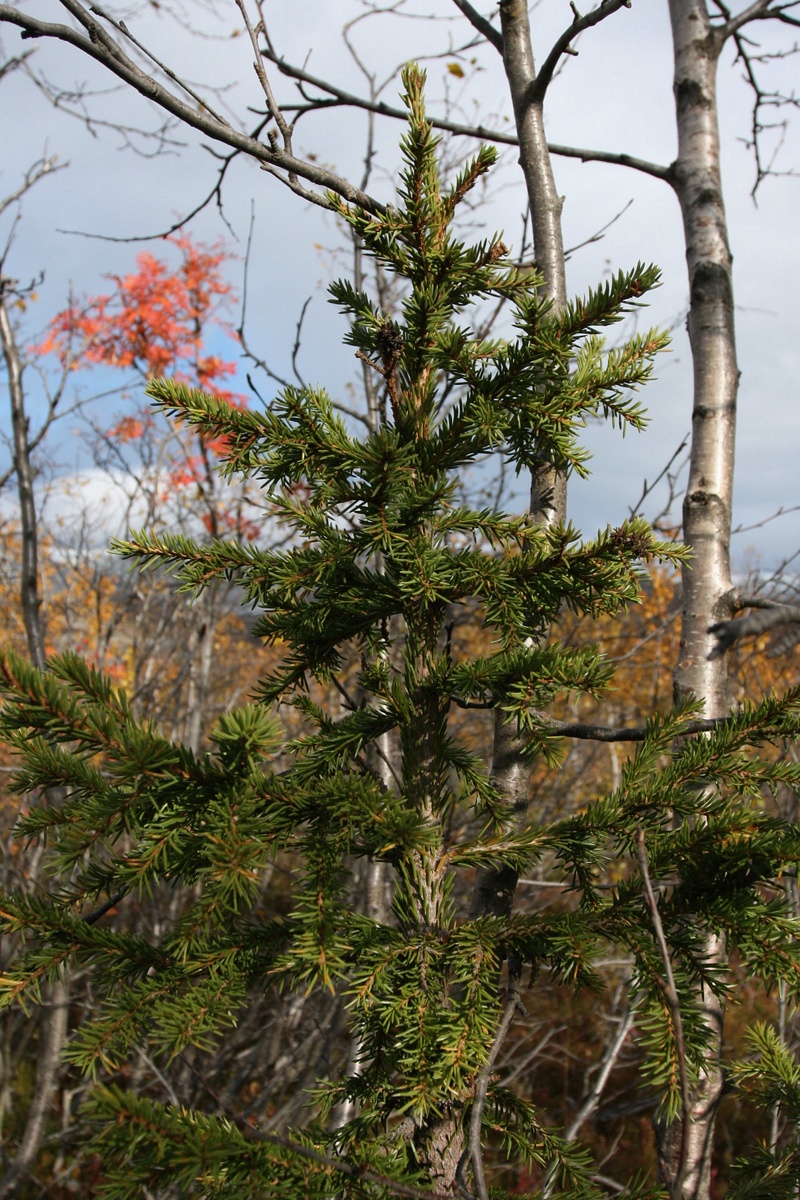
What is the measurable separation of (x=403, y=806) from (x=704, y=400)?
1624 millimetres

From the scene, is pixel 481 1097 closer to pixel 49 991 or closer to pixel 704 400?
pixel 704 400

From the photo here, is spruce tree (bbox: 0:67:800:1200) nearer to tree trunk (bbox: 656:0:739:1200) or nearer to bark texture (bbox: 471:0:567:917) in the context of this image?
bark texture (bbox: 471:0:567:917)

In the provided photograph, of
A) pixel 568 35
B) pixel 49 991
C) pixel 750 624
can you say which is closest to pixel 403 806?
pixel 750 624

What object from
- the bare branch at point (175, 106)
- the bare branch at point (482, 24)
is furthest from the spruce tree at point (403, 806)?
the bare branch at point (482, 24)

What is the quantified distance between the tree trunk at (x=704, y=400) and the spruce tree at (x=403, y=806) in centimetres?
63

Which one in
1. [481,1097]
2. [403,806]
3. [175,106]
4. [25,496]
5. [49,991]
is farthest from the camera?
[49,991]

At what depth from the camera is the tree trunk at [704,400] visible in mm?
1905

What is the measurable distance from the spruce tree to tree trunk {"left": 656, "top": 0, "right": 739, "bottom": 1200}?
63 centimetres

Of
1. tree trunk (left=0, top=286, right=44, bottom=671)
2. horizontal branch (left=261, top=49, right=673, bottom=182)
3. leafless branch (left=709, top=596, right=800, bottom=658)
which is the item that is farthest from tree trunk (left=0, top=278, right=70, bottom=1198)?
leafless branch (left=709, top=596, right=800, bottom=658)

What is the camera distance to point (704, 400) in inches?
95.0

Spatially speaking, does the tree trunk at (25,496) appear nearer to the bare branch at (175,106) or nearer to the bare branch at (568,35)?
the bare branch at (175,106)

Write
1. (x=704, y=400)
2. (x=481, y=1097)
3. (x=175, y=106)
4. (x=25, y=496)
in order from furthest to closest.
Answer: (x=25, y=496) → (x=704, y=400) → (x=175, y=106) → (x=481, y=1097)

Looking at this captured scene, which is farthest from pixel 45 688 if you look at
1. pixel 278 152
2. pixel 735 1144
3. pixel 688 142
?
pixel 735 1144

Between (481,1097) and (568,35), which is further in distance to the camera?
(568,35)
